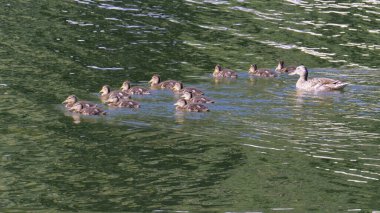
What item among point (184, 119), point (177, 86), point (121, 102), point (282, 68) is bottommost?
point (184, 119)

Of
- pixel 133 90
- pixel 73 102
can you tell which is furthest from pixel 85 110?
pixel 133 90

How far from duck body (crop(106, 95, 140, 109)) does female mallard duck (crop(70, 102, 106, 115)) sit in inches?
19.7

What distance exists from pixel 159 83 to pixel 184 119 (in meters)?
2.90

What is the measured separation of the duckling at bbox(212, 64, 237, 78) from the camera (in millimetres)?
19531

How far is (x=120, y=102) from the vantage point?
55.5 feet

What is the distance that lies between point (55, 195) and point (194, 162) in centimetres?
237

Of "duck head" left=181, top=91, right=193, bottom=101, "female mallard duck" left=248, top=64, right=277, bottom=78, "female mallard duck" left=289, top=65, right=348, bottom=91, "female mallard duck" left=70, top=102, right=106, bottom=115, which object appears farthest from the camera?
"female mallard duck" left=248, top=64, right=277, bottom=78

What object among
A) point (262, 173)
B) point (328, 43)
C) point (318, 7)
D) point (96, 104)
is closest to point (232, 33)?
point (328, 43)

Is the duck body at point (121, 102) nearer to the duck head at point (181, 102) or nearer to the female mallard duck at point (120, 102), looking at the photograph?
the female mallard duck at point (120, 102)

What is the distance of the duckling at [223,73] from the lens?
1953 cm

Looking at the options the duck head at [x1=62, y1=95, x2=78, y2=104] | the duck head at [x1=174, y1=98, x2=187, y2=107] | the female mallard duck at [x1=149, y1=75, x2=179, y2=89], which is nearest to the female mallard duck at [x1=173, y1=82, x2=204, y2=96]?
the female mallard duck at [x1=149, y1=75, x2=179, y2=89]

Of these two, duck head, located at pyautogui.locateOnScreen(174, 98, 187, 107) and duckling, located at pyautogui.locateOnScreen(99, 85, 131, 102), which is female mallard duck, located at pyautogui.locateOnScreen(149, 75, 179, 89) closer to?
duckling, located at pyautogui.locateOnScreen(99, 85, 131, 102)

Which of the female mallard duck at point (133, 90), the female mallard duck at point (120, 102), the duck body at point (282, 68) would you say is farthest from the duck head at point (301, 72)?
the female mallard duck at point (120, 102)

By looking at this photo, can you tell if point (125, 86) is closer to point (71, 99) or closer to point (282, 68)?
point (71, 99)
